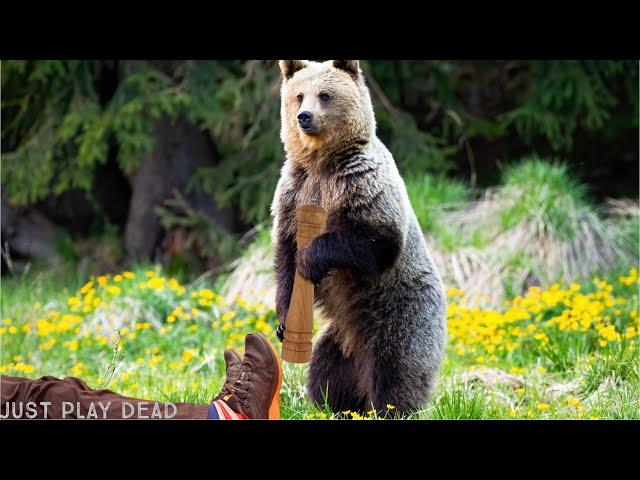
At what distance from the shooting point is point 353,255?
338 centimetres

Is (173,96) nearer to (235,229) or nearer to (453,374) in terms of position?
(235,229)

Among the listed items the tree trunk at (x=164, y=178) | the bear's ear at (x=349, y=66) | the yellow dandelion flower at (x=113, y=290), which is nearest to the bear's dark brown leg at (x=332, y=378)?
the bear's ear at (x=349, y=66)

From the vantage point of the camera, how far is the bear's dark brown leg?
3.87 metres

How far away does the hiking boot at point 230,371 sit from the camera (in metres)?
3.46

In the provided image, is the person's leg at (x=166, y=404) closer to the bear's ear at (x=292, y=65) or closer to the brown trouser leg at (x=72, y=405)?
the brown trouser leg at (x=72, y=405)

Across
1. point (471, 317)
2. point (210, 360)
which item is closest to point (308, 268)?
point (210, 360)

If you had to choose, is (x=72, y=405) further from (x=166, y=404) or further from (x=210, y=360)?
(x=210, y=360)

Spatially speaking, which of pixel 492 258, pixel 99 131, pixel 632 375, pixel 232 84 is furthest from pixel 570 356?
pixel 99 131

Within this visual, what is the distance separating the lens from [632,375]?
4324 millimetres

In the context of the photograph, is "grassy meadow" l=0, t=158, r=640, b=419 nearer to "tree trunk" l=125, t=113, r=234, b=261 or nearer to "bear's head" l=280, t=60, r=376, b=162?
"tree trunk" l=125, t=113, r=234, b=261

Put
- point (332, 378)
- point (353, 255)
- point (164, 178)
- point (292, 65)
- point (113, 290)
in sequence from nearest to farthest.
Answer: point (353, 255) → point (292, 65) → point (332, 378) → point (113, 290) → point (164, 178)

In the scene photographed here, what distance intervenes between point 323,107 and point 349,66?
23cm

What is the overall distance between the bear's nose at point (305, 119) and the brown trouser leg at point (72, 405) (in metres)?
1.13

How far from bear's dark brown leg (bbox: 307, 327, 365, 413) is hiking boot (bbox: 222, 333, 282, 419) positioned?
54cm
